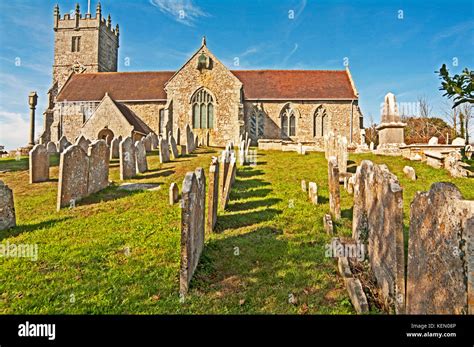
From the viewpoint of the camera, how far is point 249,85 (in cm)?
2927

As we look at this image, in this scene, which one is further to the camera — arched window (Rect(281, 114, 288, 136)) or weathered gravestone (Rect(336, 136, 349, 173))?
arched window (Rect(281, 114, 288, 136))

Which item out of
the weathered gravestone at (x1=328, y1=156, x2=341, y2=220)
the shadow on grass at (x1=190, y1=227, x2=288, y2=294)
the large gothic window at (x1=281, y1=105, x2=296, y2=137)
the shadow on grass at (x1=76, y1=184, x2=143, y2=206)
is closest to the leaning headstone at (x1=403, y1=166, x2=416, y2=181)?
the weathered gravestone at (x1=328, y1=156, x2=341, y2=220)

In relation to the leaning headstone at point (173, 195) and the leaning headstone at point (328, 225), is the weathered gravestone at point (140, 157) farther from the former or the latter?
the leaning headstone at point (328, 225)

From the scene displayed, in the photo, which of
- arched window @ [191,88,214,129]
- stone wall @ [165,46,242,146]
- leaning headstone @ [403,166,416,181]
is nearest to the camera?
leaning headstone @ [403,166,416,181]

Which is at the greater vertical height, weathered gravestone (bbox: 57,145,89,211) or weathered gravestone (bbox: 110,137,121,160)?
weathered gravestone (bbox: 110,137,121,160)

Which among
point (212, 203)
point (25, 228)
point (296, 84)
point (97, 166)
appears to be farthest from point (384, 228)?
point (296, 84)

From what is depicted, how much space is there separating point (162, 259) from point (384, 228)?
2978mm

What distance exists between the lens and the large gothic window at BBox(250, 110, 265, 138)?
28.0m

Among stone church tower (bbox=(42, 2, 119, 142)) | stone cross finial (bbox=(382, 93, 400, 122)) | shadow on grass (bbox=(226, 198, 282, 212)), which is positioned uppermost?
stone church tower (bbox=(42, 2, 119, 142))

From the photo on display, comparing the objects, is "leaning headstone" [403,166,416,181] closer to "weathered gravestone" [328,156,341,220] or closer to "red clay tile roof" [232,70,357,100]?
"weathered gravestone" [328,156,341,220]

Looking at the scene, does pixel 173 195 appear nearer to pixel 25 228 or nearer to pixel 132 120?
pixel 25 228
